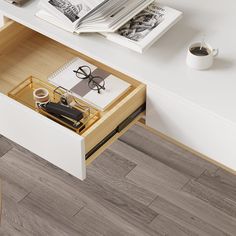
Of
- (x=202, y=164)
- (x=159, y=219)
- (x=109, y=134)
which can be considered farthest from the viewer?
(x=202, y=164)

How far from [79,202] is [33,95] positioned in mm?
651

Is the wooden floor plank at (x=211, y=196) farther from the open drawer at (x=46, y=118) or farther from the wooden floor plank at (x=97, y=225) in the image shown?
the open drawer at (x=46, y=118)

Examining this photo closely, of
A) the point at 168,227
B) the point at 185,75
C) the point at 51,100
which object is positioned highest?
the point at 185,75

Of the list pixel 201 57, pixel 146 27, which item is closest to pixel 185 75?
pixel 201 57

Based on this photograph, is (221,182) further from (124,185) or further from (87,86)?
(87,86)

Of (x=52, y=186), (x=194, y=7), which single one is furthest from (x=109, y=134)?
(x=52, y=186)

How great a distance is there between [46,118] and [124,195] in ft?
2.69

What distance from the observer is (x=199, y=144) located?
186 cm

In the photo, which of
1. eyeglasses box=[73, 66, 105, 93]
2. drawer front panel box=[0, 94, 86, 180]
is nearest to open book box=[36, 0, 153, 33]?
eyeglasses box=[73, 66, 105, 93]

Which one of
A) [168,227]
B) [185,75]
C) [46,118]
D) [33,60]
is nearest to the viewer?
[46,118]

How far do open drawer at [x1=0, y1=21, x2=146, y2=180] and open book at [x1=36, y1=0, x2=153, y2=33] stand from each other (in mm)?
133

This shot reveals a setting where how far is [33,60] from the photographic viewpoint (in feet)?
6.91

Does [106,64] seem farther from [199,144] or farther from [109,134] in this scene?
[199,144]

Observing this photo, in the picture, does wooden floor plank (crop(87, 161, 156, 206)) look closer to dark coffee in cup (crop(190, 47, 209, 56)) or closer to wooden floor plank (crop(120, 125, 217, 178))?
wooden floor plank (crop(120, 125, 217, 178))
